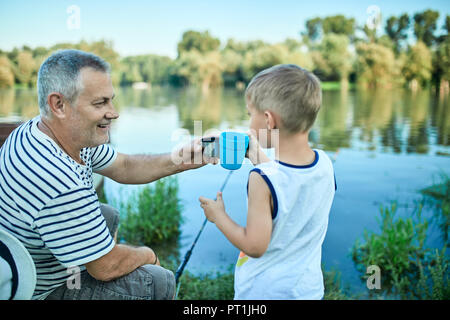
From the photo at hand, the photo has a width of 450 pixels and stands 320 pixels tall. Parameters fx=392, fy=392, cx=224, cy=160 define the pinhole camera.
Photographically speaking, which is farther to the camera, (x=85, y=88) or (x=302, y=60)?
(x=302, y=60)

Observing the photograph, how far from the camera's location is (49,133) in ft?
6.57

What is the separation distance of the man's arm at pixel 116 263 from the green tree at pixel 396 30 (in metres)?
34.9

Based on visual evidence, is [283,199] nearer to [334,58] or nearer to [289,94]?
[289,94]

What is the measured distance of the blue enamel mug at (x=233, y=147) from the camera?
1.84 metres

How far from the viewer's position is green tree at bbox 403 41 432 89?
2685cm

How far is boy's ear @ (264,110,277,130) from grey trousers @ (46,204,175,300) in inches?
40.7

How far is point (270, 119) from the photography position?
1630 mm

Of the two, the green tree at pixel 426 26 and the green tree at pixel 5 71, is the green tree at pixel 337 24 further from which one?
the green tree at pixel 5 71

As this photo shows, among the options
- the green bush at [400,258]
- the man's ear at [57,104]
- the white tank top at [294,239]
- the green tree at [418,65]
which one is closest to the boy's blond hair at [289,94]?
the white tank top at [294,239]

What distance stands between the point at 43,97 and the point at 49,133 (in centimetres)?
18

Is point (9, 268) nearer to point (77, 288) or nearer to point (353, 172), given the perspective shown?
point (77, 288)

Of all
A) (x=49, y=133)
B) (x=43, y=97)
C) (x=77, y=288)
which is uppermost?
(x=43, y=97)
